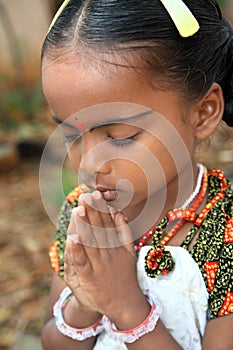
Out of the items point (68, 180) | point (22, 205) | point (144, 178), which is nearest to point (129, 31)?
point (144, 178)

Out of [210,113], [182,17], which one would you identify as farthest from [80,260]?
[182,17]

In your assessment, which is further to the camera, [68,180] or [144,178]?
[68,180]

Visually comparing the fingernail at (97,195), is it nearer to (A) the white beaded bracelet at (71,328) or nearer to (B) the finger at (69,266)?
(B) the finger at (69,266)

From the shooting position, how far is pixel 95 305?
141 centimetres

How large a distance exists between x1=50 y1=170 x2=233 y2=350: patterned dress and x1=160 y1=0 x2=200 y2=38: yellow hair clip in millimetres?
433

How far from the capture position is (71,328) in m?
1.54

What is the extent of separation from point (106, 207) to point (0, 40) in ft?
15.5

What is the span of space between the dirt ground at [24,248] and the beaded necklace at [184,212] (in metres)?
0.50

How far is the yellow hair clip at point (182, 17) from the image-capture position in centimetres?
134

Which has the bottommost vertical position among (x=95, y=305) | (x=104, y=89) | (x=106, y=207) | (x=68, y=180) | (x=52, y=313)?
(x=68, y=180)

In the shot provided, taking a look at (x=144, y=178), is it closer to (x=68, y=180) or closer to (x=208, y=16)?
(x=208, y=16)

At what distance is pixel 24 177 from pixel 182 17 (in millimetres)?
2793

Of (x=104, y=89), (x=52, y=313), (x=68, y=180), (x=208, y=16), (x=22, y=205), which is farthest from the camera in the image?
(x=22, y=205)

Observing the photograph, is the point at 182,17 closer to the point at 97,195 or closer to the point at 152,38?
the point at 152,38
